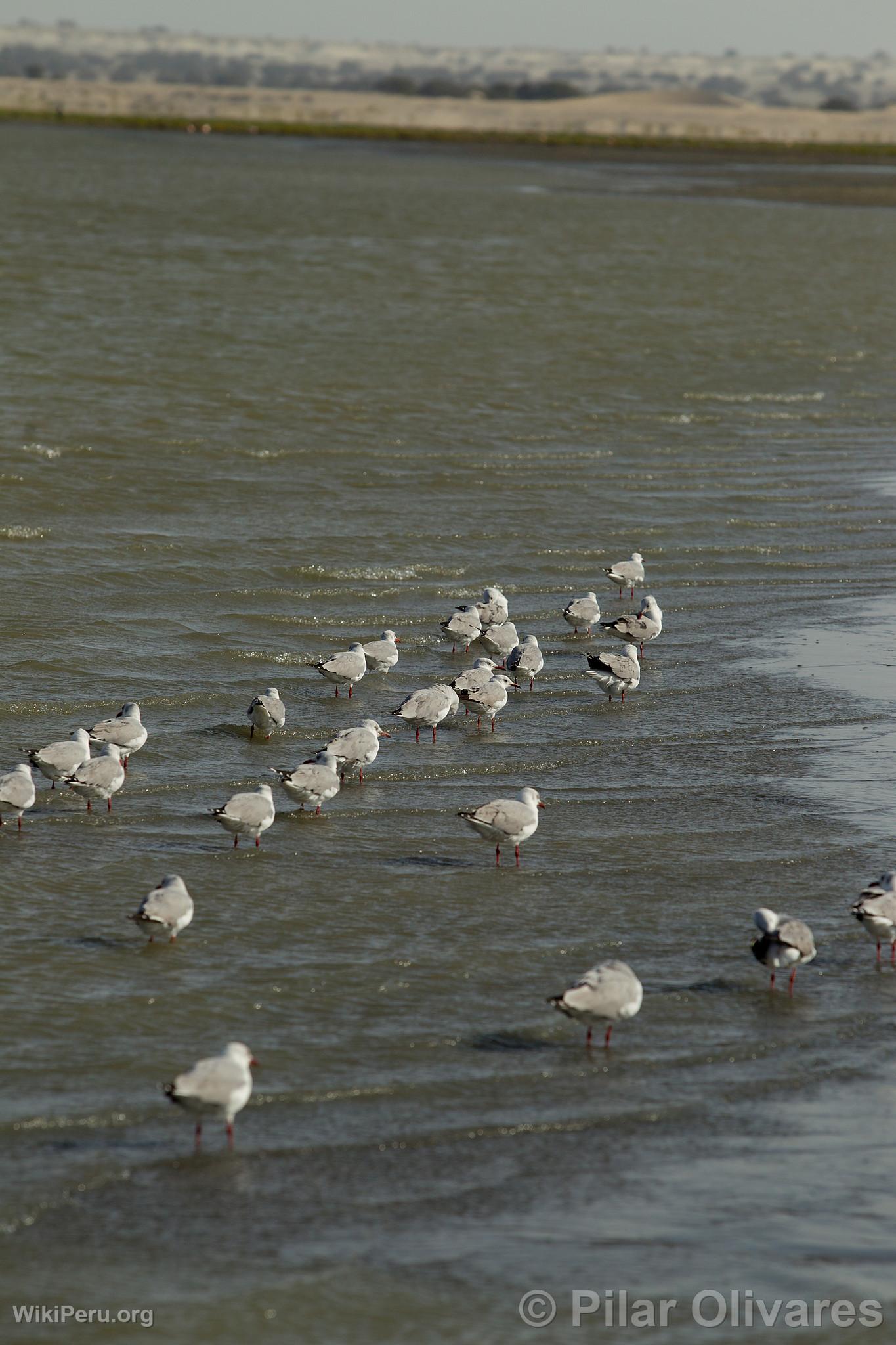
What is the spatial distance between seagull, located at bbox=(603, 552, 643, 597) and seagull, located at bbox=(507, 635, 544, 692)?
11.3ft

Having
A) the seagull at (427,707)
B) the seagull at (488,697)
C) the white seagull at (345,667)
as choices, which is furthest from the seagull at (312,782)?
the white seagull at (345,667)

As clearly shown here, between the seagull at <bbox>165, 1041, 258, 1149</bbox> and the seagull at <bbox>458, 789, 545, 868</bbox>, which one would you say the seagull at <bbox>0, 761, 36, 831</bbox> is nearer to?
the seagull at <bbox>458, 789, 545, 868</bbox>

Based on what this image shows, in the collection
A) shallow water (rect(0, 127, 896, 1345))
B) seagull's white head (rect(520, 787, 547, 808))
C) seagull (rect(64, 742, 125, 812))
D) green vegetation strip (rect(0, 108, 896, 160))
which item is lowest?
shallow water (rect(0, 127, 896, 1345))

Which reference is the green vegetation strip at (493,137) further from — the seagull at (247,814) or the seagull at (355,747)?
the seagull at (247,814)

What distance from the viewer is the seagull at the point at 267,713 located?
48.5 feet

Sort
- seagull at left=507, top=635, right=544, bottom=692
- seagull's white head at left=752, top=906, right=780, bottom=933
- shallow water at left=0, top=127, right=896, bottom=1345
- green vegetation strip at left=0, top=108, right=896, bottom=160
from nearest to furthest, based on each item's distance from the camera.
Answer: shallow water at left=0, top=127, right=896, bottom=1345 → seagull's white head at left=752, top=906, right=780, bottom=933 → seagull at left=507, top=635, right=544, bottom=692 → green vegetation strip at left=0, top=108, right=896, bottom=160

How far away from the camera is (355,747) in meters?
13.9

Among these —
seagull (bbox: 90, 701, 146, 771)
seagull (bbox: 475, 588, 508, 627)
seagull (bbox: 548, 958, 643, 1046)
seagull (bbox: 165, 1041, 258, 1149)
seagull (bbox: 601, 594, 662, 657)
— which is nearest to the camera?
seagull (bbox: 165, 1041, 258, 1149)

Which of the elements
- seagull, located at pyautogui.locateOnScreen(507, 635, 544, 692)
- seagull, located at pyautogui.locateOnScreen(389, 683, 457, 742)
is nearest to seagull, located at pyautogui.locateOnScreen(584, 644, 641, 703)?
seagull, located at pyautogui.locateOnScreen(507, 635, 544, 692)

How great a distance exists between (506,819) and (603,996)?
2798mm

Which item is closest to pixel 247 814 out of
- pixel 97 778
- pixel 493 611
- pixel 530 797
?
pixel 97 778

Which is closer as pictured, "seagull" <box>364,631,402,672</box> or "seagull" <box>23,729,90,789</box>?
"seagull" <box>23,729,90,789</box>

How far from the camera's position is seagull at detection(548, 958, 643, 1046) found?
965 cm

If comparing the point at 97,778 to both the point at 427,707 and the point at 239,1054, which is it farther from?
the point at 239,1054
